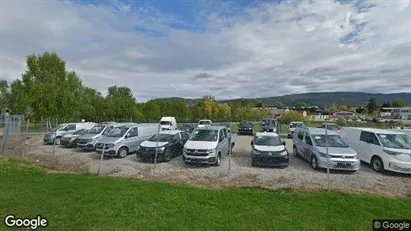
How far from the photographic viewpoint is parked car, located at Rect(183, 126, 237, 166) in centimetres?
1157

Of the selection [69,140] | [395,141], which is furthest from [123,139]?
[395,141]

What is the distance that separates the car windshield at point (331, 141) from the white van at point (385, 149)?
126 cm

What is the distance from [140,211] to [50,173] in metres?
5.75

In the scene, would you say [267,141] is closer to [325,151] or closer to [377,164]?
[325,151]

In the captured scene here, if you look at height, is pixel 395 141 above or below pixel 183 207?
above

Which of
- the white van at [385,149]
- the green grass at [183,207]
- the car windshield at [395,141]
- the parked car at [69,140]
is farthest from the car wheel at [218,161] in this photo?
the parked car at [69,140]

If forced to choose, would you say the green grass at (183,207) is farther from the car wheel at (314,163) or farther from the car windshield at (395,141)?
the car windshield at (395,141)

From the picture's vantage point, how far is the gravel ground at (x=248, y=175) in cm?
852

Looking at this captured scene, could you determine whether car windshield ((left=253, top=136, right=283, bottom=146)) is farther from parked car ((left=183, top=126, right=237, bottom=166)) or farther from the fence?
parked car ((left=183, top=126, right=237, bottom=166))

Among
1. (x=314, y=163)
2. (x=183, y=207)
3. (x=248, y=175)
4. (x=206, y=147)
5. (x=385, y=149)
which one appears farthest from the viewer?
(x=206, y=147)

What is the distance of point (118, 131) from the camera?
15.7 metres

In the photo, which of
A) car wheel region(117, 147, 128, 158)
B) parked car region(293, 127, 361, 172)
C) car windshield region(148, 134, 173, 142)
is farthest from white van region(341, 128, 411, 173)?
car wheel region(117, 147, 128, 158)

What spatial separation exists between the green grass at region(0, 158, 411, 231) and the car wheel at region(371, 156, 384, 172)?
4339 millimetres

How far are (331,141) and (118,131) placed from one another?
1152 cm
